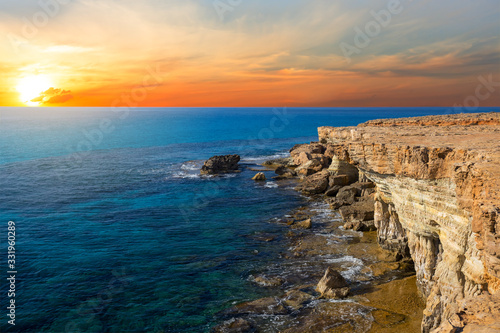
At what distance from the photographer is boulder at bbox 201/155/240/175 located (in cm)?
5772

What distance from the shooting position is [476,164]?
35.5ft

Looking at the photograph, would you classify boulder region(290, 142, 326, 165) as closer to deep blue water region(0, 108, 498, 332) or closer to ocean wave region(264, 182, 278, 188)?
deep blue water region(0, 108, 498, 332)

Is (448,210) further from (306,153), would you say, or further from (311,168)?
(306,153)

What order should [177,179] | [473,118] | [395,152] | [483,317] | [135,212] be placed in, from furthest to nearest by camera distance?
[177,179] → [135,212] → [473,118] → [395,152] → [483,317]

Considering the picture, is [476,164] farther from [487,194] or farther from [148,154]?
[148,154]

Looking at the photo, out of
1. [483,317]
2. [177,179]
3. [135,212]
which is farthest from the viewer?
[177,179]

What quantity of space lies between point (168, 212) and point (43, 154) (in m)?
Result: 60.4

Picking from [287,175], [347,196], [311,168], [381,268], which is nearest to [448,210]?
[381,268]

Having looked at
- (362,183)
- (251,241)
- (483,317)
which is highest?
(483,317)

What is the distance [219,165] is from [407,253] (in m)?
40.8

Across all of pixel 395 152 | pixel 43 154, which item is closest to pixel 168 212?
pixel 395 152

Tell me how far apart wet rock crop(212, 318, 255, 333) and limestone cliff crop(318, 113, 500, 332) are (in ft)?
26.8

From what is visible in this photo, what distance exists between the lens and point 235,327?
16391mm

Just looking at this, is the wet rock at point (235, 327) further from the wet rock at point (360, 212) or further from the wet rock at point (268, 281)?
the wet rock at point (360, 212)
